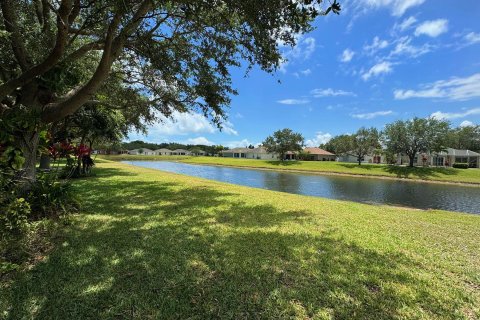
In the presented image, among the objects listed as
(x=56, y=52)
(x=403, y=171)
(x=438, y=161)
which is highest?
(x=56, y=52)

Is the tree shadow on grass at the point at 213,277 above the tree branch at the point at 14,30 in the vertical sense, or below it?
below

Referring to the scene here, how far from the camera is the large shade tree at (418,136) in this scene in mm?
39406

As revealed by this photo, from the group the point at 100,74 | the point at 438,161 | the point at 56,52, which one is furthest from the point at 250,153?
the point at 56,52

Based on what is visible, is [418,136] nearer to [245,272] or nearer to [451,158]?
[451,158]

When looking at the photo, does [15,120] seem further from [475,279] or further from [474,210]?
[474,210]

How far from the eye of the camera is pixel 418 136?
40.1m

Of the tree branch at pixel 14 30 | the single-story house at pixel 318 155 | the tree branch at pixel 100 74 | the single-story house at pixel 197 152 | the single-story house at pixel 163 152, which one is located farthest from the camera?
the single-story house at pixel 163 152

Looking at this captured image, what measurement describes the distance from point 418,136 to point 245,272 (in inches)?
1778

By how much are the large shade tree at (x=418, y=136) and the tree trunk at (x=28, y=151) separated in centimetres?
4478

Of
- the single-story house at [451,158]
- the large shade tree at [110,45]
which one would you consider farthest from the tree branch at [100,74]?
the single-story house at [451,158]

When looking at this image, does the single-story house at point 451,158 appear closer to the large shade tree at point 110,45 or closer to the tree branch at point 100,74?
the large shade tree at point 110,45

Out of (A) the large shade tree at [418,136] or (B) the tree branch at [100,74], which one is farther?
(A) the large shade tree at [418,136]

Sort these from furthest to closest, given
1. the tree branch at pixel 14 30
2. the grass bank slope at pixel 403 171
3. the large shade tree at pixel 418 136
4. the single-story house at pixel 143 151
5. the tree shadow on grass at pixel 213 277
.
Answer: the single-story house at pixel 143 151 → the large shade tree at pixel 418 136 → the grass bank slope at pixel 403 171 → the tree branch at pixel 14 30 → the tree shadow on grass at pixel 213 277

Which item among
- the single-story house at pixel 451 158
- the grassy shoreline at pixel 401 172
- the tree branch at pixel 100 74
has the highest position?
the tree branch at pixel 100 74
